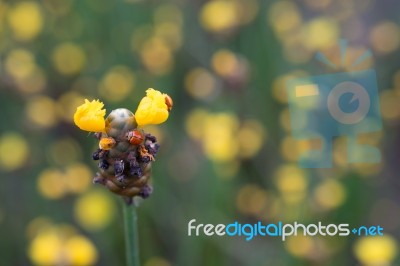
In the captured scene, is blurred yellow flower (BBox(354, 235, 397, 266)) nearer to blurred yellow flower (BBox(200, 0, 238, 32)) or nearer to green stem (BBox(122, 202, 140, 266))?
green stem (BBox(122, 202, 140, 266))

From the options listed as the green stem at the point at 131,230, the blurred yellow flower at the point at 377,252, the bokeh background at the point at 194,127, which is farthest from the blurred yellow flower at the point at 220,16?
the green stem at the point at 131,230

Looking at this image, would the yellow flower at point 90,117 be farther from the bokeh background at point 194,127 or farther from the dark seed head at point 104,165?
the bokeh background at point 194,127

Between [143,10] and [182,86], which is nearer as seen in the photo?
[182,86]

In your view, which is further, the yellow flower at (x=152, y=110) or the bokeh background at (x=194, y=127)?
the bokeh background at (x=194, y=127)

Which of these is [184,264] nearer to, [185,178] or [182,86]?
[185,178]

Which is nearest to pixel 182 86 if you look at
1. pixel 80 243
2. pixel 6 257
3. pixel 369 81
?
pixel 369 81

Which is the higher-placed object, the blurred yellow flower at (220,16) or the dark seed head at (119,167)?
the blurred yellow flower at (220,16)

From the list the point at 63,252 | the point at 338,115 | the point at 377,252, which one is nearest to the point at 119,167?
the point at 63,252
